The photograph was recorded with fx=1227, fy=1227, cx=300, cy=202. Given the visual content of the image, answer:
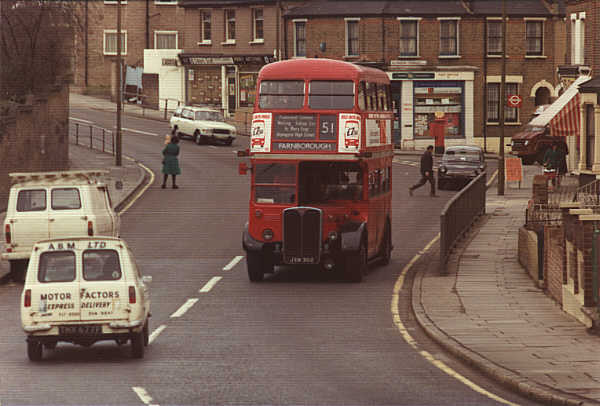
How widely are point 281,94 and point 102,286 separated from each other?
9904mm

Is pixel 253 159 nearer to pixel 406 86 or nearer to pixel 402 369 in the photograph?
pixel 402 369

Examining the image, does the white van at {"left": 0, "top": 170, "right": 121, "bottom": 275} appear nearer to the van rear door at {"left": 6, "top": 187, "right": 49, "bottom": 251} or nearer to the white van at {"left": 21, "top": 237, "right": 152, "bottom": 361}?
the van rear door at {"left": 6, "top": 187, "right": 49, "bottom": 251}

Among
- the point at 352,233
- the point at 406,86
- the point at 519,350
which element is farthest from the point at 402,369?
the point at 406,86

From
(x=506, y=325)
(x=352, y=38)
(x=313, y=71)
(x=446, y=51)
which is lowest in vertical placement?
(x=506, y=325)

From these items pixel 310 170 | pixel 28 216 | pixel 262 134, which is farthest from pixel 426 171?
pixel 28 216

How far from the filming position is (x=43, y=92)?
51.8 meters

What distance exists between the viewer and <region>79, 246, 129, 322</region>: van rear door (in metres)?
17.0

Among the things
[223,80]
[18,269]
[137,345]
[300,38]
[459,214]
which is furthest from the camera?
[223,80]

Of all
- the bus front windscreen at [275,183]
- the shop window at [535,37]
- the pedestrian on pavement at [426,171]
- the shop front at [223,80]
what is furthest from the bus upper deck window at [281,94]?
the shop front at [223,80]

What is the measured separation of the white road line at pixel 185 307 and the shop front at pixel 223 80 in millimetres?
54025

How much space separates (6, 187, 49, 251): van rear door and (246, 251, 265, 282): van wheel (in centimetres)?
431

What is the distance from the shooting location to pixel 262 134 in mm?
26047

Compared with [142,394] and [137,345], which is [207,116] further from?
[142,394]

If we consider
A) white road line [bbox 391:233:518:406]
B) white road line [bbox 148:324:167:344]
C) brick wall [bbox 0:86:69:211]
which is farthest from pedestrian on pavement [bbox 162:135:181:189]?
white road line [bbox 148:324:167:344]
